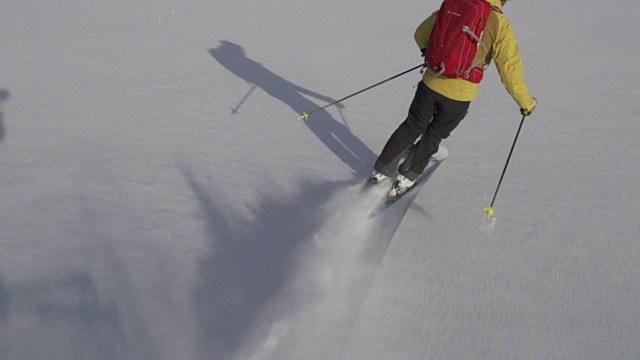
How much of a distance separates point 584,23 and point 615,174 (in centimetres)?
467

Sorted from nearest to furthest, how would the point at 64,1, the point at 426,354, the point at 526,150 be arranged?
the point at 426,354 → the point at 526,150 → the point at 64,1

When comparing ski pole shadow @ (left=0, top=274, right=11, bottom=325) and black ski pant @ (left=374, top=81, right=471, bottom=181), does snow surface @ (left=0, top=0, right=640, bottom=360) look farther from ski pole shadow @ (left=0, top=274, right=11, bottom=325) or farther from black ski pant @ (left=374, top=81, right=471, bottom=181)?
black ski pant @ (left=374, top=81, right=471, bottom=181)

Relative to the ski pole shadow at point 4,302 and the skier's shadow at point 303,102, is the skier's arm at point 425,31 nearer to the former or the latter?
the skier's shadow at point 303,102

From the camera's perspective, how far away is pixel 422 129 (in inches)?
130

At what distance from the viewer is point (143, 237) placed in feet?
9.33

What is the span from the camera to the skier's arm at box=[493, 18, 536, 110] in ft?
8.91

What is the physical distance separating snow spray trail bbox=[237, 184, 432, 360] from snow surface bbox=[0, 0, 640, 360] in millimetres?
11

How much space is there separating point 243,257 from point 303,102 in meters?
2.66

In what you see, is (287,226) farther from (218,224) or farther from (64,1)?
(64,1)

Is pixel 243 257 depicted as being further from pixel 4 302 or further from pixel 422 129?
pixel 422 129

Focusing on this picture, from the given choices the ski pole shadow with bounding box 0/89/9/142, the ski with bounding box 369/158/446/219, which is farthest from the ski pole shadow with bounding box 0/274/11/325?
the ski pole shadow with bounding box 0/89/9/142

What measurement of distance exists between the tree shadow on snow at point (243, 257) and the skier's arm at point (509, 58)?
1343 millimetres

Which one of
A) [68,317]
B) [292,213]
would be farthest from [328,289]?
[68,317]

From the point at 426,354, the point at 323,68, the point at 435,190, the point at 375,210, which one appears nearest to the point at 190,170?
the point at 375,210
